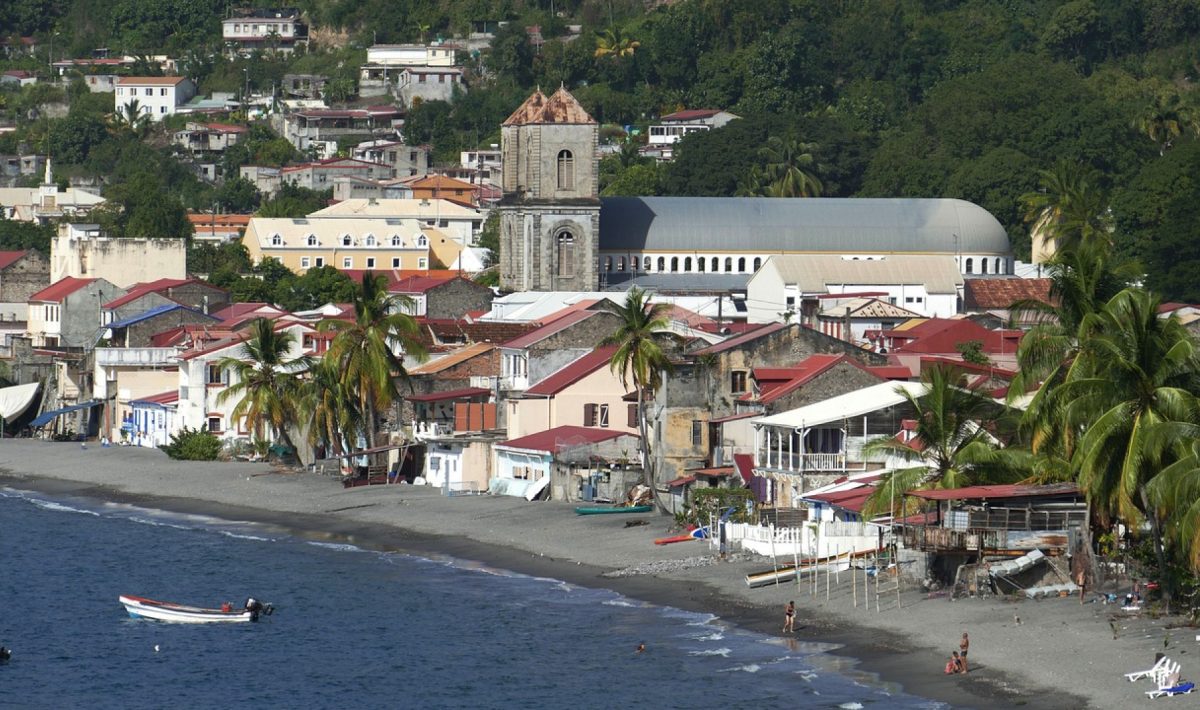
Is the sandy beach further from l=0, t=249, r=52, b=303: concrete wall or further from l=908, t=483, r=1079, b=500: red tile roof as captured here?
l=0, t=249, r=52, b=303: concrete wall

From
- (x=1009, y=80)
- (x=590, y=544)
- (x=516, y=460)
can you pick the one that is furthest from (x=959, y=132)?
(x=590, y=544)

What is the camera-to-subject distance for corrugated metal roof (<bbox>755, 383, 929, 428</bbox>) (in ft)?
246

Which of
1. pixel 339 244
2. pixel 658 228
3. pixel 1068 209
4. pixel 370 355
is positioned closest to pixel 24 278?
pixel 339 244

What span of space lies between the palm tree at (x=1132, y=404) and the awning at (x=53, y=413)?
72.8m

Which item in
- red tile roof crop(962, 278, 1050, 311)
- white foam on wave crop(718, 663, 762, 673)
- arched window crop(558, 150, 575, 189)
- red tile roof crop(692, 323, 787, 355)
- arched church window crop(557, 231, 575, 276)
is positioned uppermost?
arched window crop(558, 150, 575, 189)

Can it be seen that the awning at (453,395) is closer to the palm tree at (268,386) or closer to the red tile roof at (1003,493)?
the palm tree at (268,386)

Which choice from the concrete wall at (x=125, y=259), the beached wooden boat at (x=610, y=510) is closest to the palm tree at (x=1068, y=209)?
the concrete wall at (x=125, y=259)

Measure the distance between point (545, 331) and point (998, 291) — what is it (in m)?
50.6

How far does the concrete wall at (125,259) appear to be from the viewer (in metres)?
156

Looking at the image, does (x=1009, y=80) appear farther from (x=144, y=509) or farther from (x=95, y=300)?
(x=144, y=509)

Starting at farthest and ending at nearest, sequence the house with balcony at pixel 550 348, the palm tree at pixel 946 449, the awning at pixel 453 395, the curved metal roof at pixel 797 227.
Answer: the curved metal roof at pixel 797 227
the awning at pixel 453 395
the house with balcony at pixel 550 348
the palm tree at pixel 946 449

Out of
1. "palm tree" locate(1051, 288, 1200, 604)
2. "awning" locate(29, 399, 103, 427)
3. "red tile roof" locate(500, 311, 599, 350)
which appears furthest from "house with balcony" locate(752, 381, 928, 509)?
"awning" locate(29, 399, 103, 427)

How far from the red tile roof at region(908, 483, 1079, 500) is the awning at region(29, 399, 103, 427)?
69.1 meters

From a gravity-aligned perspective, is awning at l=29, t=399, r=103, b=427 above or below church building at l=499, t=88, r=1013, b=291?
below
